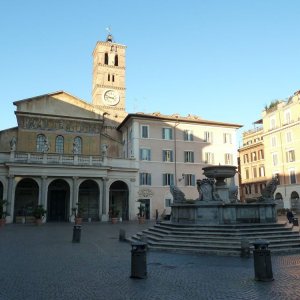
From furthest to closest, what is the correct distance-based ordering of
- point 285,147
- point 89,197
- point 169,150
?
point 285,147, point 169,150, point 89,197

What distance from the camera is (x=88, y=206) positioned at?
4081 cm

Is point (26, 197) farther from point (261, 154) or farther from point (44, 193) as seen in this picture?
point (261, 154)

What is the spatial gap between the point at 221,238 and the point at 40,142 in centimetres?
3220

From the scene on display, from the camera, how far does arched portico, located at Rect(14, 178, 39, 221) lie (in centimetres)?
3819

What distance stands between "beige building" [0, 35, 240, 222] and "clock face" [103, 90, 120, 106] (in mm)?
16771

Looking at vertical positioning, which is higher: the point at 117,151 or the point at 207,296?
the point at 117,151

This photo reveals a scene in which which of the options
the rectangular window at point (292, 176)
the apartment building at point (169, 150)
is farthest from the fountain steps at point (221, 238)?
the rectangular window at point (292, 176)

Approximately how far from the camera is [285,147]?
5200cm

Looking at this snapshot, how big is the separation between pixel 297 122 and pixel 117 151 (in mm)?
26016

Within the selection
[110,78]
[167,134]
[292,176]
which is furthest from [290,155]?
[110,78]

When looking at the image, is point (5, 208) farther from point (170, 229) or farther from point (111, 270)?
point (111, 270)

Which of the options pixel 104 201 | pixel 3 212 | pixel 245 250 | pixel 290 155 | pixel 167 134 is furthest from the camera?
pixel 290 155

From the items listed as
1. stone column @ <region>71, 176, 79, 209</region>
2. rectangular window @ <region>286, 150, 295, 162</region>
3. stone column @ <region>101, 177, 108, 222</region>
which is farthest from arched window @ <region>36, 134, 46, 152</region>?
rectangular window @ <region>286, 150, 295, 162</region>

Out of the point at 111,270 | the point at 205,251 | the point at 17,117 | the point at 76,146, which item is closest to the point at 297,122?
the point at 76,146
